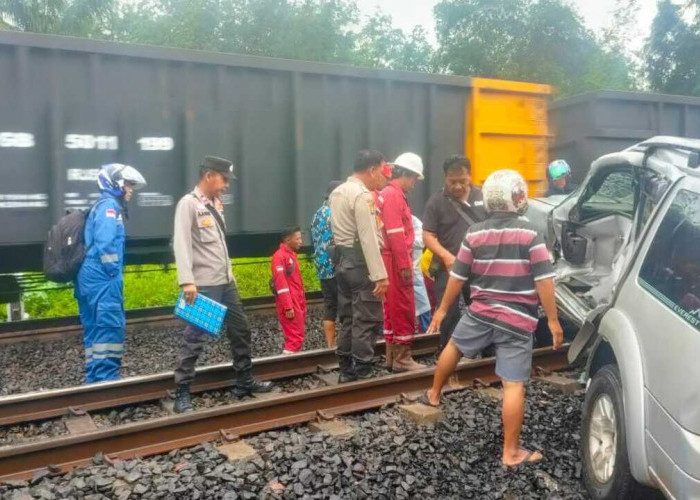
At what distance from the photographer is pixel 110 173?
5250 mm

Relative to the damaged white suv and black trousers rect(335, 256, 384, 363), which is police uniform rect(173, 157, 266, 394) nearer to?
black trousers rect(335, 256, 384, 363)

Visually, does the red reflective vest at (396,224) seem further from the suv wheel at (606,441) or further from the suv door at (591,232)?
the suv wheel at (606,441)

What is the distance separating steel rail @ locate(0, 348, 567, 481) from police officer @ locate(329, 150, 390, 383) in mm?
370

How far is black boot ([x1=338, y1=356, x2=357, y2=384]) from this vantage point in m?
5.18

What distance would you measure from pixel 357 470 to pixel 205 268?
78.4 inches

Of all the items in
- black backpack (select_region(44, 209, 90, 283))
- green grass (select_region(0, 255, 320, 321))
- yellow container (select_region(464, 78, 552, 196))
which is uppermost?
yellow container (select_region(464, 78, 552, 196))

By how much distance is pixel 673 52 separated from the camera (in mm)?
24938

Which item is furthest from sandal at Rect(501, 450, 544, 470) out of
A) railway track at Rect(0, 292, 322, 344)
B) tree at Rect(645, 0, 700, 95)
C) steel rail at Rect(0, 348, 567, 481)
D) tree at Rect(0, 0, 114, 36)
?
tree at Rect(645, 0, 700, 95)

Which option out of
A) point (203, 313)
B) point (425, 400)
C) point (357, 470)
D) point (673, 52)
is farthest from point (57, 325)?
point (673, 52)

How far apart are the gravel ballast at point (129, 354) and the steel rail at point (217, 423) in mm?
2272

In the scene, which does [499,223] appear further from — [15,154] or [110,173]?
[15,154]

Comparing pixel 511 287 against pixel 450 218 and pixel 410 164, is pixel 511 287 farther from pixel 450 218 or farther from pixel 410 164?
pixel 410 164

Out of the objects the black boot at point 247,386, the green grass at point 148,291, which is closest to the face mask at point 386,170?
the black boot at point 247,386

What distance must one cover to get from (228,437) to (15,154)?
Answer: 405 cm
